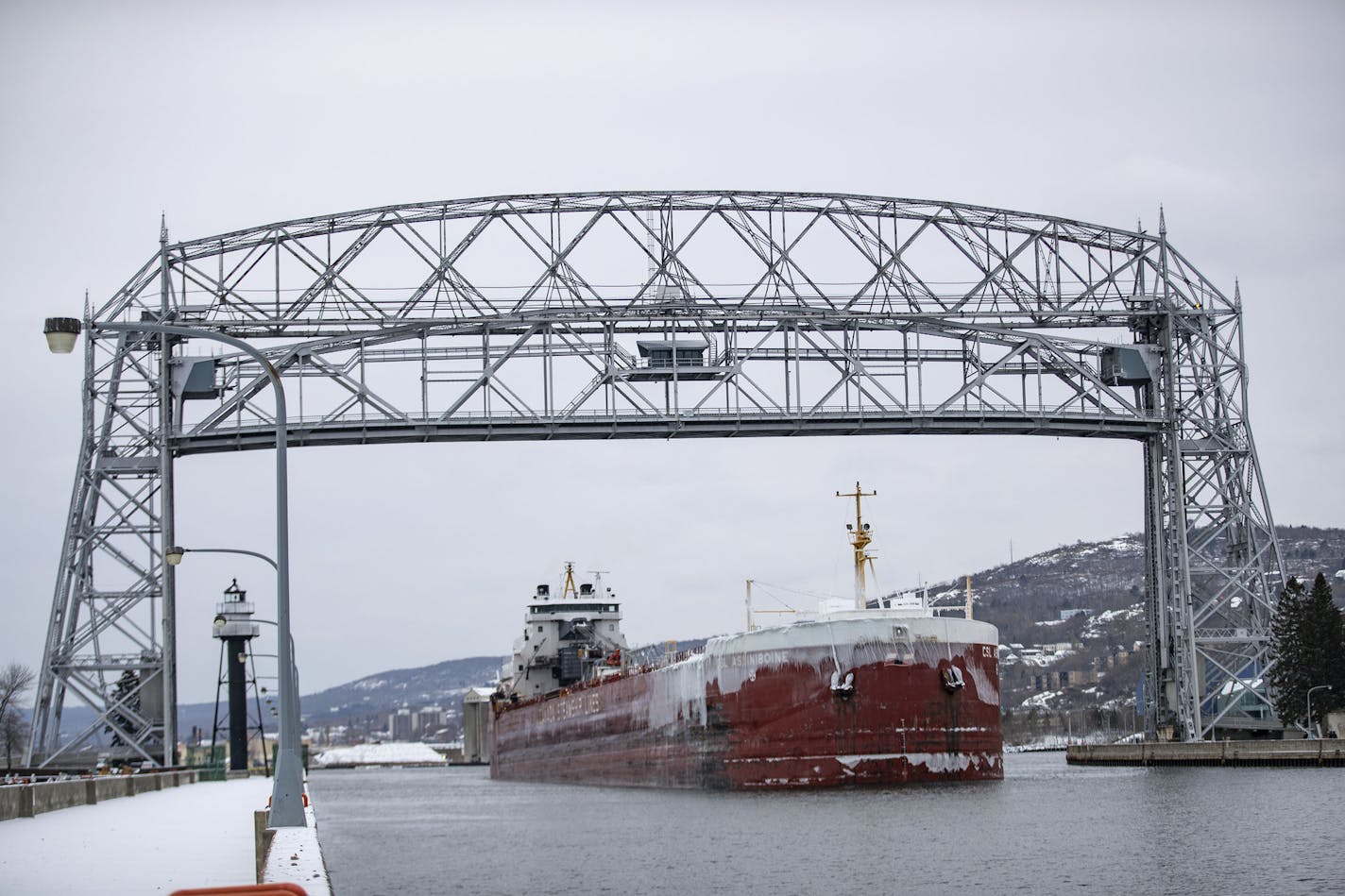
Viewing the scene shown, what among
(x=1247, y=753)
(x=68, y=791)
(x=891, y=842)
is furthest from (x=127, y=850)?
(x=1247, y=753)

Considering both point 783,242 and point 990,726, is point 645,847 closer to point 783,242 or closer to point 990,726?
point 990,726

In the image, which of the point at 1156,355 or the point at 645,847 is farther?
the point at 1156,355

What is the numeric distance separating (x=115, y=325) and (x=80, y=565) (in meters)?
25.0

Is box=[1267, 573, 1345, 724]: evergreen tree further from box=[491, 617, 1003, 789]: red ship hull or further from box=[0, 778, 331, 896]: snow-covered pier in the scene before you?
box=[0, 778, 331, 896]: snow-covered pier

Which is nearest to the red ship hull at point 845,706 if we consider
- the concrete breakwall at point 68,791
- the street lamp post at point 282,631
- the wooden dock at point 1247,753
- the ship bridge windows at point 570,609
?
the wooden dock at point 1247,753

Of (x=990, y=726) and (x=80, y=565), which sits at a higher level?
(x=80, y=565)

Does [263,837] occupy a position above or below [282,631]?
below

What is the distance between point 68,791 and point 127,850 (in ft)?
26.9

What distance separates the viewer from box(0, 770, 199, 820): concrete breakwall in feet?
71.8

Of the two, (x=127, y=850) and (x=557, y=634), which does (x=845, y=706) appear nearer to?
(x=127, y=850)

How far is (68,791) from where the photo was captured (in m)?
25.9

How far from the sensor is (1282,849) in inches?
872

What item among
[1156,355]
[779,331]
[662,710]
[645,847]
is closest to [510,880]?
[645,847]

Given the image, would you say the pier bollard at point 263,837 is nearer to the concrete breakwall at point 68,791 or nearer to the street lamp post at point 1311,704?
the concrete breakwall at point 68,791
